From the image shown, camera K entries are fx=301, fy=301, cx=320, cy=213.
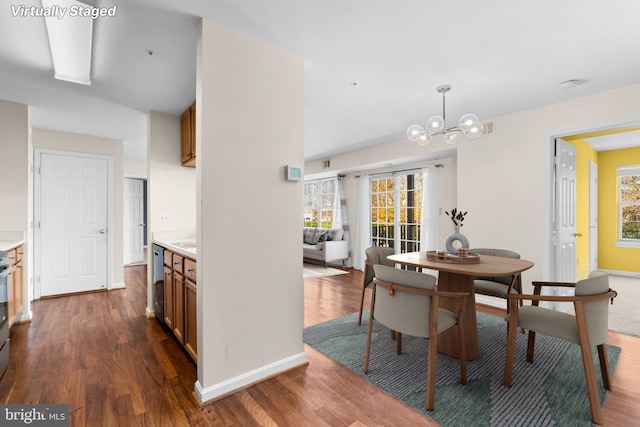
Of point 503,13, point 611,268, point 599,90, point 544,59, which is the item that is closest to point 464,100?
point 544,59

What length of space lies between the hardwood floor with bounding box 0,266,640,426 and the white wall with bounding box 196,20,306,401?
0.19 metres

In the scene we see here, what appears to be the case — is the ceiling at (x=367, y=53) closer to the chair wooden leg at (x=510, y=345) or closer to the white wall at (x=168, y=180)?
the white wall at (x=168, y=180)

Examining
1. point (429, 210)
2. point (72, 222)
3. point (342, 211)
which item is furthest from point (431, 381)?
point (342, 211)

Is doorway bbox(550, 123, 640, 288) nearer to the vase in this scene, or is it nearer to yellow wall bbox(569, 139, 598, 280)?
yellow wall bbox(569, 139, 598, 280)

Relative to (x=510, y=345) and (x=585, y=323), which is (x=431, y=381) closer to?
(x=510, y=345)

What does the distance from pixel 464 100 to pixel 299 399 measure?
3.31m

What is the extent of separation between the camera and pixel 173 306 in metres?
2.74

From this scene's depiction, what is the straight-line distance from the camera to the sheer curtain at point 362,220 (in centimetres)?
666

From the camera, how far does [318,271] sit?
20.5 feet

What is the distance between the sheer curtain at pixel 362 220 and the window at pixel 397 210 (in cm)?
11

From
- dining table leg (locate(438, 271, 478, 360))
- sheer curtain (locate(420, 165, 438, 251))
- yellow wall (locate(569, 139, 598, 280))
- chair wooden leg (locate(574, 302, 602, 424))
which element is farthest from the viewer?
sheer curtain (locate(420, 165, 438, 251))

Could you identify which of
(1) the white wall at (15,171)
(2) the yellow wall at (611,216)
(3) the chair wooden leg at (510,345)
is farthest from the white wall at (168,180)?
(2) the yellow wall at (611,216)

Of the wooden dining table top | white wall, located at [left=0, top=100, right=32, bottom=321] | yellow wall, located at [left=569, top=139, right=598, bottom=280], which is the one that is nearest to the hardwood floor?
the wooden dining table top

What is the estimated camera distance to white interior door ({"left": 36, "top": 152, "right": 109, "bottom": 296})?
14.1ft
